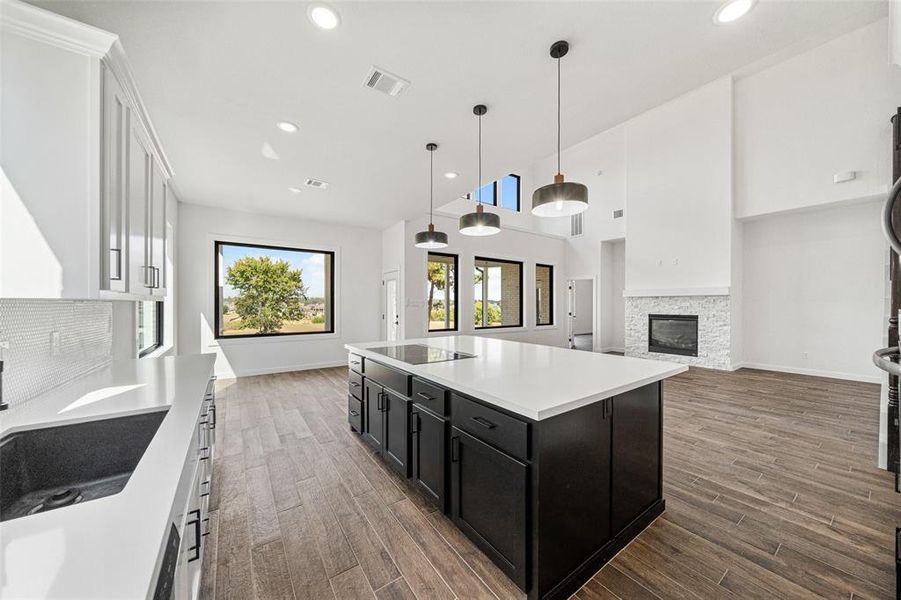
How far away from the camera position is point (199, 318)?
5469mm

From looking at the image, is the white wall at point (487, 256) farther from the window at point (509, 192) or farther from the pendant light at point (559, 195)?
the pendant light at point (559, 195)

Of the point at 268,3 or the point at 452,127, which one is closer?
the point at 268,3

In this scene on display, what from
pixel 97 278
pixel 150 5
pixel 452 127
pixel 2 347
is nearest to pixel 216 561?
pixel 2 347

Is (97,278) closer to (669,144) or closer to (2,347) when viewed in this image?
(2,347)

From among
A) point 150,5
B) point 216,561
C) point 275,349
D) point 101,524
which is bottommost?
point 216,561

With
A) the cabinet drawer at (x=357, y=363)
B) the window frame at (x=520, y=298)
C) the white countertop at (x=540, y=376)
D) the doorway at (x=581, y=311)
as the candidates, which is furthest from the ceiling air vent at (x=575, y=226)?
the cabinet drawer at (x=357, y=363)

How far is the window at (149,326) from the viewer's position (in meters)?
3.67

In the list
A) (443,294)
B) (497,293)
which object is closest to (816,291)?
(497,293)

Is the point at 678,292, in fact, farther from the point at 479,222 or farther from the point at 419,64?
the point at 419,64

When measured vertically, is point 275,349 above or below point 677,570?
above

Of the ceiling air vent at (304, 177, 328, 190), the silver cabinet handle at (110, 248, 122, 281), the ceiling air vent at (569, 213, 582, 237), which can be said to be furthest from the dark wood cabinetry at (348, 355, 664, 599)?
the ceiling air vent at (569, 213, 582, 237)

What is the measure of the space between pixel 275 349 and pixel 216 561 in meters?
4.81

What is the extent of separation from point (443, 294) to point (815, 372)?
648 centimetres

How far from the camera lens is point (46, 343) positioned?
5.57ft
